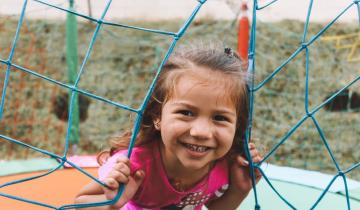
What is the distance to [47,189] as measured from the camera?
1433 mm

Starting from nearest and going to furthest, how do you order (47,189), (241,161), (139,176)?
(139,176) < (241,161) < (47,189)

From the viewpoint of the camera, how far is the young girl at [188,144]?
0.83 m

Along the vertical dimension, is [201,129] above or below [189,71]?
below

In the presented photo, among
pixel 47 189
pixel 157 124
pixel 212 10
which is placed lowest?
pixel 157 124

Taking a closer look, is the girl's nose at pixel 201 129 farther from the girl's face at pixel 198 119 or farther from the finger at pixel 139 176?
the finger at pixel 139 176

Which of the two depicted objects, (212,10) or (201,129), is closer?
(201,129)

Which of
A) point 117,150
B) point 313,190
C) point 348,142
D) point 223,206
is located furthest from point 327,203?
point 348,142

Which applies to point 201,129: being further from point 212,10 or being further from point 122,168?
point 212,10

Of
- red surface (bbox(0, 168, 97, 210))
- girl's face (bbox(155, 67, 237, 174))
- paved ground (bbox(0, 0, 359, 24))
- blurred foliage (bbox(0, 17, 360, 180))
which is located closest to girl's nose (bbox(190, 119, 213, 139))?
girl's face (bbox(155, 67, 237, 174))

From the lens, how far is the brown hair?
2.87 ft

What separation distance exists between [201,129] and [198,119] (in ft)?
0.07

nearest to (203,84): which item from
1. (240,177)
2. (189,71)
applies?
(189,71)

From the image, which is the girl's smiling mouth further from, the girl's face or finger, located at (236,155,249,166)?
finger, located at (236,155,249,166)

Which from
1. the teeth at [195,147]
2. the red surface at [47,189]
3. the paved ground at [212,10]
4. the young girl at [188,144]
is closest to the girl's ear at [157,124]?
the young girl at [188,144]
